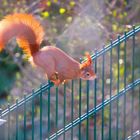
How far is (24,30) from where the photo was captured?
19.7 ft

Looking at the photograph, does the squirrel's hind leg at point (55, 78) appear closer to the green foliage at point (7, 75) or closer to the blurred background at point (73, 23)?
the blurred background at point (73, 23)

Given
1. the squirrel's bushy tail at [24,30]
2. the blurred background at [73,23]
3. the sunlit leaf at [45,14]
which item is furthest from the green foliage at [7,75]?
the squirrel's bushy tail at [24,30]

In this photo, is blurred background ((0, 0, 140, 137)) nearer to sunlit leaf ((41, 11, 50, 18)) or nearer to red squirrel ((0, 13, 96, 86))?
sunlit leaf ((41, 11, 50, 18))

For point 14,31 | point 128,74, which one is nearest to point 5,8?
point 128,74

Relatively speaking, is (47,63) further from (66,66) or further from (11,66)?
(11,66)

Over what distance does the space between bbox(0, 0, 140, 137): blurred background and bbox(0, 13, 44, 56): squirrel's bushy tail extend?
6.95ft

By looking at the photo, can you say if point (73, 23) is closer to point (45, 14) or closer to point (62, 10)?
point (62, 10)

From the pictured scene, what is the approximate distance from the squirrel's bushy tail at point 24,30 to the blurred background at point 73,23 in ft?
6.95

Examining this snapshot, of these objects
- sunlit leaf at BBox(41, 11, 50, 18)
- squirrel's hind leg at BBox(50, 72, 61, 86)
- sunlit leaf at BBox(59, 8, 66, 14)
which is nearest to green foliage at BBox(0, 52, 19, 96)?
sunlit leaf at BBox(41, 11, 50, 18)

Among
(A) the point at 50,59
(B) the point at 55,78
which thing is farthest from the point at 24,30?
(B) the point at 55,78

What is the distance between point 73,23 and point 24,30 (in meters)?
2.36

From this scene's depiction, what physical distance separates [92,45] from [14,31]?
2466mm

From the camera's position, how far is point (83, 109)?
328 inches

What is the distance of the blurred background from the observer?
830cm
